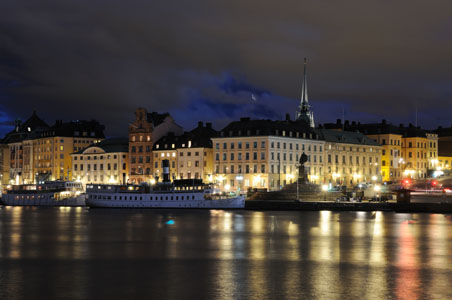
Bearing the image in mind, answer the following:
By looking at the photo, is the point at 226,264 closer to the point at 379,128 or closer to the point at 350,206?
the point at 350,206

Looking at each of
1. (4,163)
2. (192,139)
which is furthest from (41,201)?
(4,163)

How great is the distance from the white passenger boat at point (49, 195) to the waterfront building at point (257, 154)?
81.1 ft

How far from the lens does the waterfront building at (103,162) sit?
143 metres

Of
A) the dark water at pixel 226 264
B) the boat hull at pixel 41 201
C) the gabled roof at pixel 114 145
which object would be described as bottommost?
the dark water at pixel 226 264

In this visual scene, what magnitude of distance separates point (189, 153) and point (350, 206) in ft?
158

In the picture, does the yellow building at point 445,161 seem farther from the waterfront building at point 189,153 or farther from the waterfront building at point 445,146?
the waterfront building at point 189,153

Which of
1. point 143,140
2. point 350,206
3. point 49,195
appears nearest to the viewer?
point 350,206

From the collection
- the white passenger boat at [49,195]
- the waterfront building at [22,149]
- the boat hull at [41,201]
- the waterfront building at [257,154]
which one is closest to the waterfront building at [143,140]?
the waterfront building at [257,154]

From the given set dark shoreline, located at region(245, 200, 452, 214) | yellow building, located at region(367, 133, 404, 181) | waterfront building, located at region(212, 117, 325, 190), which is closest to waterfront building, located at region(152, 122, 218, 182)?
waterfront building, located at region(212, 117, 325, 190)

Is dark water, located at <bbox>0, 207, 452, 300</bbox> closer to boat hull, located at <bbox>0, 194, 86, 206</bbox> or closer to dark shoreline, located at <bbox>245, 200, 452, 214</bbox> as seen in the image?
dark shoreline, located at <bbox>245, 200, 452, 214</bbox>

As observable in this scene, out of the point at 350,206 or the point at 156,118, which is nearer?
the point at 350,206

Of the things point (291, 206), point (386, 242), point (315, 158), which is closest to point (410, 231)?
point (386, 242)

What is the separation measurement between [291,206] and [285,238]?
46.1 m

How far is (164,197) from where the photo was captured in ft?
323
